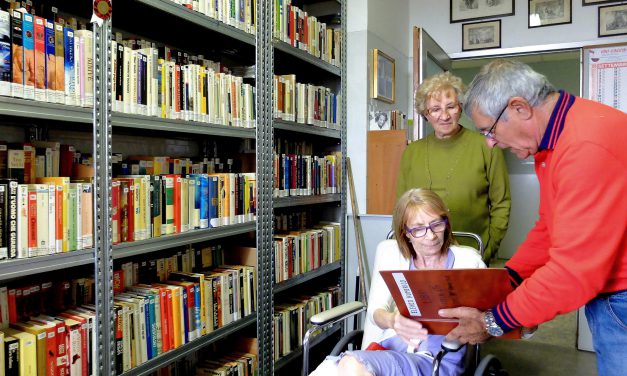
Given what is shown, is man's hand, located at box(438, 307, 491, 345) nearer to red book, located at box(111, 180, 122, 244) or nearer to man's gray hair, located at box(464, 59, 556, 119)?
man's gray hair, located at box(464, 59, 556, 119)

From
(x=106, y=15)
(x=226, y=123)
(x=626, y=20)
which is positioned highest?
(x=626, y=20)

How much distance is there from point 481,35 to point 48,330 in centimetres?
401

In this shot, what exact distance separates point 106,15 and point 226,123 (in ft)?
2.59

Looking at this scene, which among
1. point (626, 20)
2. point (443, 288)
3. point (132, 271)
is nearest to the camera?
point (443, 288)

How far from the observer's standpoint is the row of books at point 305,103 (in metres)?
2.74

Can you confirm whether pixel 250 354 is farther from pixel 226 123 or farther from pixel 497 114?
pixel 497 114

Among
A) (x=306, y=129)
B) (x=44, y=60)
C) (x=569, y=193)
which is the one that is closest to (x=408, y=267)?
(x=569, y=193)

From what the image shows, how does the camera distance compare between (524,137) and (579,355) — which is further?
(579,355)

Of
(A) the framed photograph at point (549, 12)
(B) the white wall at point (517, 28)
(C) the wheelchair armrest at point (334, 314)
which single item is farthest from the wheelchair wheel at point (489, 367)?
(A) the framed photograph at point (549, 12)

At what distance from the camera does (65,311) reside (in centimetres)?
173

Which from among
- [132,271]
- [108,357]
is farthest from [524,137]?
[132,271]

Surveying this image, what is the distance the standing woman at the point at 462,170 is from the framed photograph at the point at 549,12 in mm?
2190

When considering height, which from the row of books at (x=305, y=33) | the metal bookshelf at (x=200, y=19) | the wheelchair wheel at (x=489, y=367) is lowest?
the wheelchair wheel at (x=489, y=367)

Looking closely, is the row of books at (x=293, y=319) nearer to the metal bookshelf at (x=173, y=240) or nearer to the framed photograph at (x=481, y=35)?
the metal bookshelf at (x=173, y=240)
